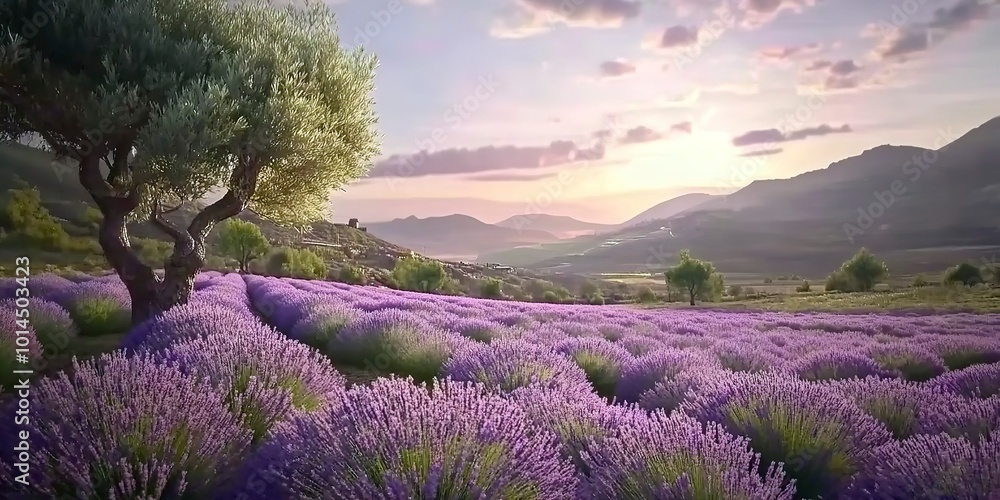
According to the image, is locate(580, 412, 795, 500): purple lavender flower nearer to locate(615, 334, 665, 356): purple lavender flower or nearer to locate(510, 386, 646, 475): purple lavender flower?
locate(510, 386, 646, 475): purple lavender flower

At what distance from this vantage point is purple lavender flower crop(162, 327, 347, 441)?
3.27m

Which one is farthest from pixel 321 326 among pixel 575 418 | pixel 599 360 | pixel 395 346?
pixel 575 418

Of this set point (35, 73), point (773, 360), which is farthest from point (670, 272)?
point (35, 73)

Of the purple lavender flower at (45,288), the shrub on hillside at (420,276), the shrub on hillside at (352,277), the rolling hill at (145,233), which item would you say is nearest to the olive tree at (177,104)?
the purple lavender flower at (45,288)

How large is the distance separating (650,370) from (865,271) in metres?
33.6

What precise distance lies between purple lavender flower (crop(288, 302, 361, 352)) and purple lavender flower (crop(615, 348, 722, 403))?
4753 millimetres

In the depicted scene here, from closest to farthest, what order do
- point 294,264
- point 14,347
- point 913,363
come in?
point 14,347
point 913,363
point 294,264

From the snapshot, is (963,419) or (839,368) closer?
(963,419)

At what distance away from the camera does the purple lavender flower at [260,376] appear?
327 cm

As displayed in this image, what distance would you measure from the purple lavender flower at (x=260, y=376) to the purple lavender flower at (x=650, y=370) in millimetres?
2809

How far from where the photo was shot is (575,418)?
10.2 feet

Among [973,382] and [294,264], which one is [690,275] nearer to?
[294,264]

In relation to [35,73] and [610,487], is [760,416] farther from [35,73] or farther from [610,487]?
[35,73]

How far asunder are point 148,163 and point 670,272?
43.9 metres
